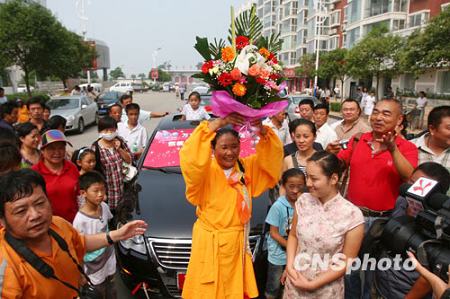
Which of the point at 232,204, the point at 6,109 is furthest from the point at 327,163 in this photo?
the point at 6,109

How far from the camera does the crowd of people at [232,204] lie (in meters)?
1.57

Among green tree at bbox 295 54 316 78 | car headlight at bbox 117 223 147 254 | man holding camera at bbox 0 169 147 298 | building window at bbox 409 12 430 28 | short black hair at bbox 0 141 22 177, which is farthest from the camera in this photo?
green tree at bbox 295 54 316 78

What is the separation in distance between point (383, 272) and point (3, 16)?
17980 mm

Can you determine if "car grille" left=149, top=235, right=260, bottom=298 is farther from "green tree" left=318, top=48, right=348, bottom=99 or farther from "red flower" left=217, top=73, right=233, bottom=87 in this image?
"green tree" left=318, top=48, right=348, bottom=99

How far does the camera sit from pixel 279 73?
2115 millimetres

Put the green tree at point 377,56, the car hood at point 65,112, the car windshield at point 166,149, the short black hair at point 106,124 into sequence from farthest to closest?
the green tree at point 377,56
the car hood at point 65,112
the car windshield at point 166,149
the short black hair at point 106,124

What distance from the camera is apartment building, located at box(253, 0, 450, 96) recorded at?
24828 mm

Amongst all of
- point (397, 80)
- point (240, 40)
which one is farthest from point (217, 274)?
point (397, 80)

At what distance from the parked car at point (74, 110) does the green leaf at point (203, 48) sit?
11543mm

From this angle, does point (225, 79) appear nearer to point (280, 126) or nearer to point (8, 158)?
point (8, 158)

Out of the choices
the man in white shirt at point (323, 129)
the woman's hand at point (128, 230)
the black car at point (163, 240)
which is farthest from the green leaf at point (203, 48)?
the man in white shirt at point (323, 129)

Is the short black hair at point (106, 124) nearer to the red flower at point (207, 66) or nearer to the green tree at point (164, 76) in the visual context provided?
the red flower at point (207, 66)

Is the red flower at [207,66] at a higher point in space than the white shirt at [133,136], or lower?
higher

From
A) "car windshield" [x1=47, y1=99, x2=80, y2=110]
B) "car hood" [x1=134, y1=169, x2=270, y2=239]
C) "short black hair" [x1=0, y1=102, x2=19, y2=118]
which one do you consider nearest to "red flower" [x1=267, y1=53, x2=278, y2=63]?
"car hood" [x1=134, y1=169, x2=270, y2=239]
